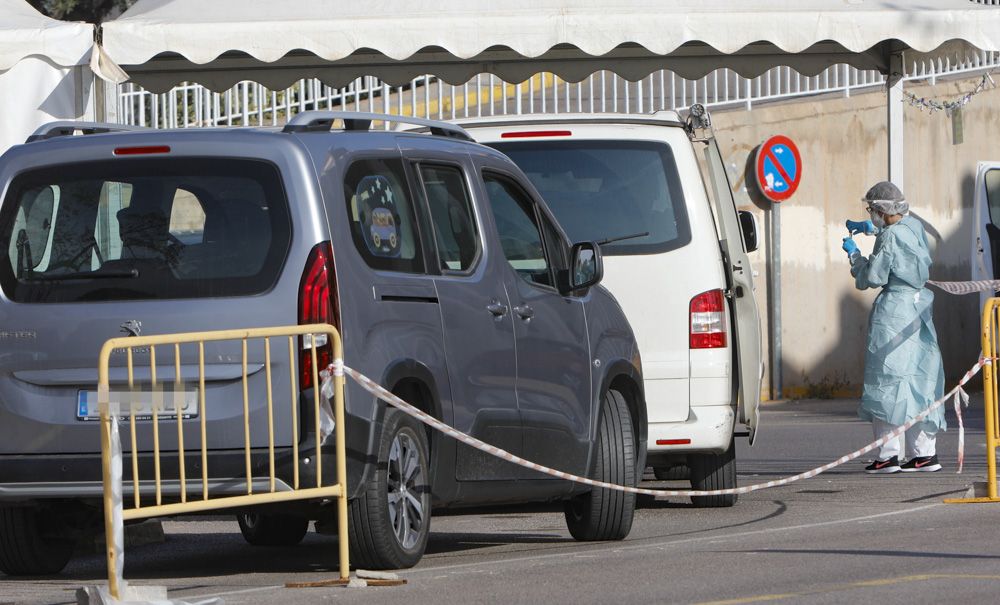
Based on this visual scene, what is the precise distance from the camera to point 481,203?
909 centimetres

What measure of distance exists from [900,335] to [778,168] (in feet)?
31.7

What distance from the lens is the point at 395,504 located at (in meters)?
8.18

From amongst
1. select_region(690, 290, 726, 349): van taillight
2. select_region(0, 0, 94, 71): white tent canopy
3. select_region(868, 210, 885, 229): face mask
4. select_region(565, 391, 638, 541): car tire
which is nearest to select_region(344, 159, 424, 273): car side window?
select_region(565, 391, 638, 541): car tire

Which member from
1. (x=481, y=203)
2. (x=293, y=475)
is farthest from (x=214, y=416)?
(x=481, y=203)

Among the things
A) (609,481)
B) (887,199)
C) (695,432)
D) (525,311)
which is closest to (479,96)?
(887,199)

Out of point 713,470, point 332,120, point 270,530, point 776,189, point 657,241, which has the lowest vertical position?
point 270,530

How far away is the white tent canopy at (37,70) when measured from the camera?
36.8 ft

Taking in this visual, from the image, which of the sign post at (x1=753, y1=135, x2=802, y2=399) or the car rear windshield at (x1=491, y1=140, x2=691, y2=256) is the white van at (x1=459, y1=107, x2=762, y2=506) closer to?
the car rear windshield at (x1=491, y1=140, x2=691, y2=256)

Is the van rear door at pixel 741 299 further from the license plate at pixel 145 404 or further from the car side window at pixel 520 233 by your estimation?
the license plate at pixel 145 404

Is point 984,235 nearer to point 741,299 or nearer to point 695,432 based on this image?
point 741,299

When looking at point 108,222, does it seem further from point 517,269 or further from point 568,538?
point 568,538

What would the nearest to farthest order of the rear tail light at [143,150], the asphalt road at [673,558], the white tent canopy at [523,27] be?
the asphalt road at [673,558], the rear tail light at [143,150], the white tent canopy at [523,27]

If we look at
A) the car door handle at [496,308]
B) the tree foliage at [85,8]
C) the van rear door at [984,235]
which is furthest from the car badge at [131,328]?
the tree foliage at [85,8]

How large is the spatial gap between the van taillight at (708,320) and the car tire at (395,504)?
2911 mm
